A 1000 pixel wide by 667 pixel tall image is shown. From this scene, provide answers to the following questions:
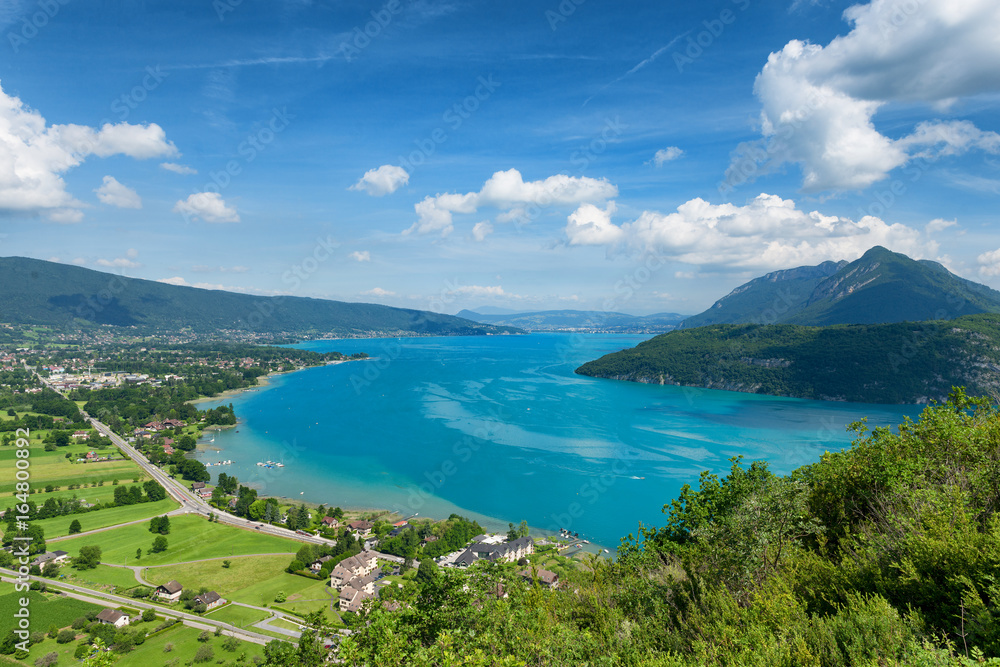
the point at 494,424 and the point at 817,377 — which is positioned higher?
the point at 817,377

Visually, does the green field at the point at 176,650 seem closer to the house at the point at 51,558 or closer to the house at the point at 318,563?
the house at the point at 318,563

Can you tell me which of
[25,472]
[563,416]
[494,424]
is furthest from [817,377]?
[25,472]

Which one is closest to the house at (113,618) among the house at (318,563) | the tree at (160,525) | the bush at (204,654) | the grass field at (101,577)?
the grass field at (101,577)

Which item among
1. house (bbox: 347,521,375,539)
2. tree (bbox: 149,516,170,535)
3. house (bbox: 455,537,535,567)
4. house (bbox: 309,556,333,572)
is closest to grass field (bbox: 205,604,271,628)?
house (bbox: 309,556,333,572)

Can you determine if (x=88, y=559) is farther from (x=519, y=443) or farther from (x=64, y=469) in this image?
(x=519, y=443)

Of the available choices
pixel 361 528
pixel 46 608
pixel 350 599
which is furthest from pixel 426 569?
pixel 46 608

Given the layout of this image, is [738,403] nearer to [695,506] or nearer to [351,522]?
[351,522]

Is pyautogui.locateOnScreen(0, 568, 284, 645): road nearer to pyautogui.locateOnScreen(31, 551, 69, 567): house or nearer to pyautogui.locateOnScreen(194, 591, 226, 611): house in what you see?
pyautogui.locateOnScreen(194, 591, 226, 611): house
